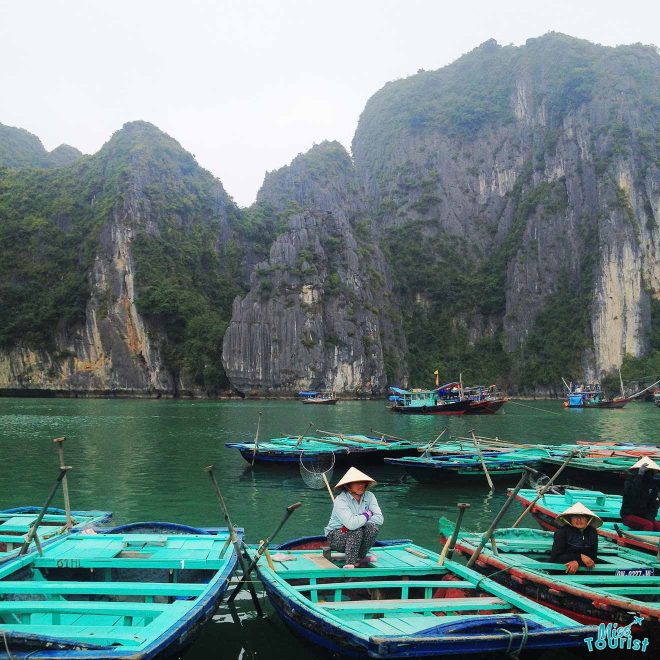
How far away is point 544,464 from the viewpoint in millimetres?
15750

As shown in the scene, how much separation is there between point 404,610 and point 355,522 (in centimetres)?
146

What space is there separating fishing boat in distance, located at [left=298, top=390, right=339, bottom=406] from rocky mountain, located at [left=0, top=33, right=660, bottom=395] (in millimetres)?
3071

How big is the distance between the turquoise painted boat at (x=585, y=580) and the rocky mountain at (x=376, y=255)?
60.0 metres

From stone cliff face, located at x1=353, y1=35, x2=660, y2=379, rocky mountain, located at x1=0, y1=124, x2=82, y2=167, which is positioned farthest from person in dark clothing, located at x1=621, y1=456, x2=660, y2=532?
rocky mountain, located at x1=0, y1=124, x2=82, y2=167

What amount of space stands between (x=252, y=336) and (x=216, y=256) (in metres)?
20.7

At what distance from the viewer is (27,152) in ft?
383

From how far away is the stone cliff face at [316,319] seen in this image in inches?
2640

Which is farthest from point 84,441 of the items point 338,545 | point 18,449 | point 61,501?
point 338,545

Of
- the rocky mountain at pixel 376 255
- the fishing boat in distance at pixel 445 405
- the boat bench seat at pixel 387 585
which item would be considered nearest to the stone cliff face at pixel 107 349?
the rocky mountain at pixel 376 255

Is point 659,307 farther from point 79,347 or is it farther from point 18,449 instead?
point 18,449

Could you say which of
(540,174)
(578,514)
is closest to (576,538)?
(578,514)

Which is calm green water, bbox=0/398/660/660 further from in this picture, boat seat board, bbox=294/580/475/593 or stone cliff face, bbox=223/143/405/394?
stone cliff face, bbox=223/143/405/394

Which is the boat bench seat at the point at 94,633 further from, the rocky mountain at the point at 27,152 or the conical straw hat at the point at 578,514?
the rocky mountain at the point at 27,152

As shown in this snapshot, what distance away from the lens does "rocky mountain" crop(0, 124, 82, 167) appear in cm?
10919
